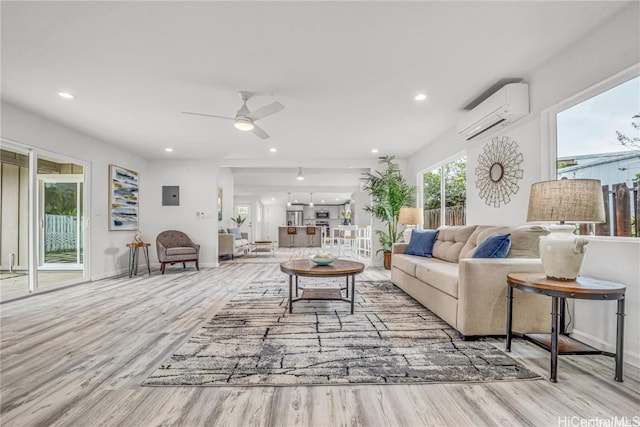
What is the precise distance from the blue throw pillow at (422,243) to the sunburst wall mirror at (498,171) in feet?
2.77

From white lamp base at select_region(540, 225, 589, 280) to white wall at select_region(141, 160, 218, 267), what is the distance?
6.02 meters

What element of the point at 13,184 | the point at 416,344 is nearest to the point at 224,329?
the point at 416,344

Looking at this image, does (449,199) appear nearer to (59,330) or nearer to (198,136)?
(198,136)

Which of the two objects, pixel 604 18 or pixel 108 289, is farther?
pixel 108 289

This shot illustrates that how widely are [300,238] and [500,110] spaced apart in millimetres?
10875

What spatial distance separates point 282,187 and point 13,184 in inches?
296

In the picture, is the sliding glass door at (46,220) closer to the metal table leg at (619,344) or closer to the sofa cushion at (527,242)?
the sofa cushion at (527,242)

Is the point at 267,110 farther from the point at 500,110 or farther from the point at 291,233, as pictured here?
the point at 291,233

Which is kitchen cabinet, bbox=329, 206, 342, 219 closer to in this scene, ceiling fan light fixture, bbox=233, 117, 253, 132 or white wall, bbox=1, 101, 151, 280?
white wall, bbox=1, 101, 151, 280

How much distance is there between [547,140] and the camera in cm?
277

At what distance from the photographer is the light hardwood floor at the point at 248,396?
1.47 meters

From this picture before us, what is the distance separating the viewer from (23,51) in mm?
2500

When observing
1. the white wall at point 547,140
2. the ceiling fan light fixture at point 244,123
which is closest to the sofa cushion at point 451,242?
the white wall at point 547,140

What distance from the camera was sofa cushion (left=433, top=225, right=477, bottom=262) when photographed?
3654 millimetres
